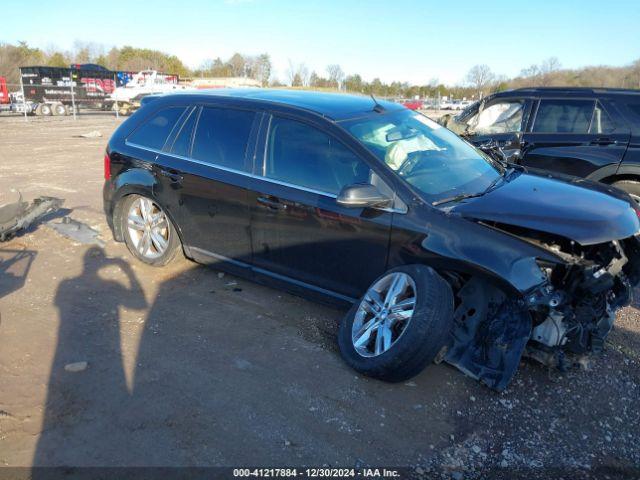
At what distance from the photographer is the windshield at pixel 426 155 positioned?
3.69 m

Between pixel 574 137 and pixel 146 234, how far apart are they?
5521 mm

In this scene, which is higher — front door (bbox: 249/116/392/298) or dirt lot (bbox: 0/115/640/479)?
front door (bbox: 249/116/392/298)

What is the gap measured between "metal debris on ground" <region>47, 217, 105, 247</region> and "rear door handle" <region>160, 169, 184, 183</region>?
173 cm

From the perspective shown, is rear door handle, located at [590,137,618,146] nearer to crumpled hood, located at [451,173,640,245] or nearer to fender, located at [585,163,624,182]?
fender, located at [585,163,624,182]

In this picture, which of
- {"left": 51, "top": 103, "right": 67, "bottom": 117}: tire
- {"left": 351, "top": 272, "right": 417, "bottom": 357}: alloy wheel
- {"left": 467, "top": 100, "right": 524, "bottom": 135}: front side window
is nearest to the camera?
{"left": 351, "top": 272, "right": 417, "bottom": 357}: alloy wheel

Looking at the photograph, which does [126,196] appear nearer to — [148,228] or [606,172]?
[148,228]

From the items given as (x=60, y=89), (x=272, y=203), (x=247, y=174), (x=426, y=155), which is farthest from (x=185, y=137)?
(x=60, y=89)

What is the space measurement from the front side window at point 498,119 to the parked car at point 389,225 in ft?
9.61

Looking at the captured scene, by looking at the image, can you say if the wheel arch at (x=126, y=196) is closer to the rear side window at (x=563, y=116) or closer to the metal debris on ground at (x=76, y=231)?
the metal debris on ground at (x=76, y=231)

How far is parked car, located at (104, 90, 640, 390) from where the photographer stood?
123 inches

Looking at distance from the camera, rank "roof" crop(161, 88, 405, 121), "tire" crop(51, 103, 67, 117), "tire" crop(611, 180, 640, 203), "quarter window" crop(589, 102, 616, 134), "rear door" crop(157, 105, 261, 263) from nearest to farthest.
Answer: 1. "roof" crop(161, 88, 405, 121)
2. "rear door" crop(157, 105, 261, 263)
3. "tire" crop(611, 180, 640, 203)
4. "quarter window" crop(589, 102, 616, 134)
5. "tire" crop(51, 103, 67, 117)

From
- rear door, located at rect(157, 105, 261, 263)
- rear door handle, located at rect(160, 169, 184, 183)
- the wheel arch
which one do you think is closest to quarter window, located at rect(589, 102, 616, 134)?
rear door, located at rect(157, 105, 261, 263)

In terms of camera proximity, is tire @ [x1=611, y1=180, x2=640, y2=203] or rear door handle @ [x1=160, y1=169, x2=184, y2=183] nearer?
rear door handle @ [x1=160, y1=169, x2=184, y2=183]

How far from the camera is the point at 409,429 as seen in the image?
115 inches
